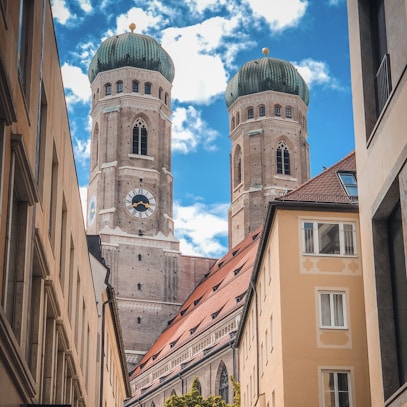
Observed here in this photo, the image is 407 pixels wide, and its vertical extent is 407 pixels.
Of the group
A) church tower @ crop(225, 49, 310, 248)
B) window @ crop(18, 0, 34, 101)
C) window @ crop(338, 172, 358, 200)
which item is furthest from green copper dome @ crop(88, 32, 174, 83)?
window @ crop(18, 0, 34, 101)

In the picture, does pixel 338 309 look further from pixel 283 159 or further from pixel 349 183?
pixel 283 159

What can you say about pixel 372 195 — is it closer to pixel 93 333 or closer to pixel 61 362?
pixel 61 362

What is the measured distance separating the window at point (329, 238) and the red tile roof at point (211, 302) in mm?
43944

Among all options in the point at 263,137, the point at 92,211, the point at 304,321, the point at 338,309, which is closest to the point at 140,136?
the point at 92,211

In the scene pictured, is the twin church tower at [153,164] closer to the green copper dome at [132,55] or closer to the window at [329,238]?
the green copper dome at [132,55]

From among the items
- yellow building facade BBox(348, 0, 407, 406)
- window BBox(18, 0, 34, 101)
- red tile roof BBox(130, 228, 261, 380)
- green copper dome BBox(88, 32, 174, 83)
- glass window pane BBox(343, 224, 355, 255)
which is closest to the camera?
window BBox(18, 0, 34, 101)

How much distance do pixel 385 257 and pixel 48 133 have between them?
5.81m

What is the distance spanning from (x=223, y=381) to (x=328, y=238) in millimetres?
45610

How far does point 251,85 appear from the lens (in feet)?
366

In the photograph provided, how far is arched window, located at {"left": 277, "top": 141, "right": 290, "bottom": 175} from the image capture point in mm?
105750

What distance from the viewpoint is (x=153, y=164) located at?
97312 millimetres

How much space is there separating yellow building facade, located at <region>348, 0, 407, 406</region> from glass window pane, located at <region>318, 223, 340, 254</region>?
444 inches

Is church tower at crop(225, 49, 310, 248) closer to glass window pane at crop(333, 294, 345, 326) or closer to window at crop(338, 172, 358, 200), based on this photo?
window at crop(338, 172, 358, 200)

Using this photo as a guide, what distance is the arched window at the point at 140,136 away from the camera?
9825cm
